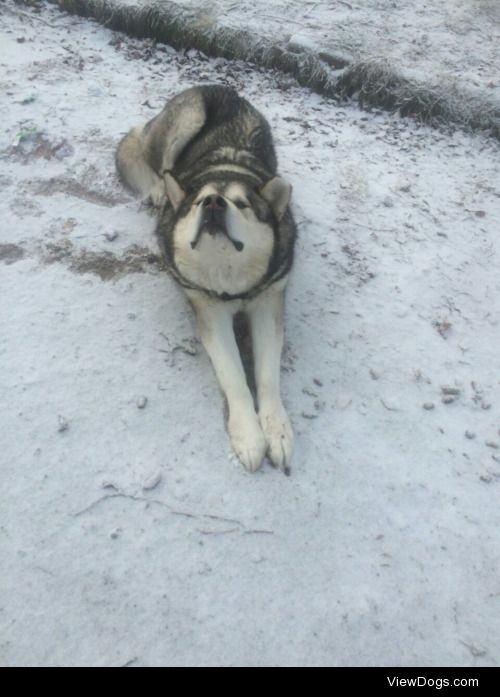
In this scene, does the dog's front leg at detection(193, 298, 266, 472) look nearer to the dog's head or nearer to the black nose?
the dog's head

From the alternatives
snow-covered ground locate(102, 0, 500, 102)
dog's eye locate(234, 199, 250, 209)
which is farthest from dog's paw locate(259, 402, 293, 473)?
snow-covered ground locate(102, 0, 500, 102)

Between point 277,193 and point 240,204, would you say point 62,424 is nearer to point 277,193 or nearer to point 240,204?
point 240,204

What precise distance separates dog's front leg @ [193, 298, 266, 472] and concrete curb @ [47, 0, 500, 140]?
345cm

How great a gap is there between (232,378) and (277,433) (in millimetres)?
393

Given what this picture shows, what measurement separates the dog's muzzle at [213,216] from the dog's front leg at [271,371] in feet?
2.23

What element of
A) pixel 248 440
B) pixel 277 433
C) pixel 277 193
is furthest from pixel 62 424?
pixel 277 193

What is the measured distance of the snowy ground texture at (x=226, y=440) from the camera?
7.62ft

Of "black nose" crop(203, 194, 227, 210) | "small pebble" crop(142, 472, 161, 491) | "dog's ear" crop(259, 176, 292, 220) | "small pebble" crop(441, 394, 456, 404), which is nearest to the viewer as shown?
"black nose" crop(203, 194, 227, 210)

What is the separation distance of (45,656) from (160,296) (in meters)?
2.15

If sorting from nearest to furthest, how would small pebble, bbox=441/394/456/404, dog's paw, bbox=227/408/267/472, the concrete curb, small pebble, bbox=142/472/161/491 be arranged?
small pebble, bbox=142/472/161/491 < dog's paw, bbox=227/408/267/472 < small pebble, bbox=441/394/456/404 < the concrete curb

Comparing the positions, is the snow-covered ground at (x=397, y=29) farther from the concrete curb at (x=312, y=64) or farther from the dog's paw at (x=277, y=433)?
the dog's paw at (x=277, y=433)

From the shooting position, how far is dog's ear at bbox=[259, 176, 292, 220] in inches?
115
